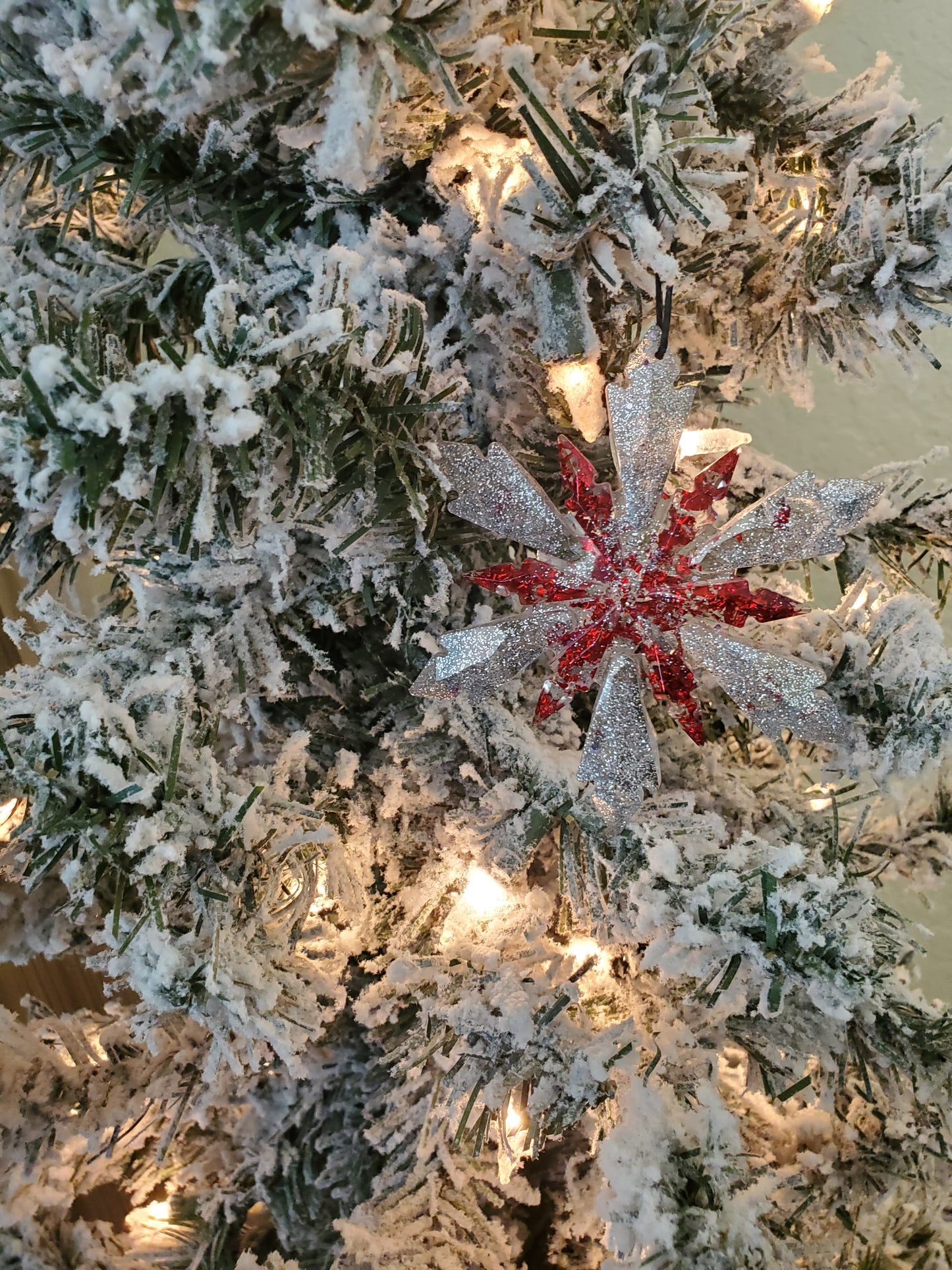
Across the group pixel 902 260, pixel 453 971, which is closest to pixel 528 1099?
pixel 453 971

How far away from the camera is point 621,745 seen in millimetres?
454

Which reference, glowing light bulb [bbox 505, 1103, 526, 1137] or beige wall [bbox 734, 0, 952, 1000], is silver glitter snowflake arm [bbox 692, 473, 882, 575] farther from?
glowing light bulb [bbox 505, 1103, 526, 1137]

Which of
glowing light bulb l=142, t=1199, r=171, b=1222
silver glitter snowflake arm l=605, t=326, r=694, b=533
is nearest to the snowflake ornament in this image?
silver glitter snowflake arm l=605, t=326, r=694, b=533

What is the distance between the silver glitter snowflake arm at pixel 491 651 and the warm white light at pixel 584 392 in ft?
0.35

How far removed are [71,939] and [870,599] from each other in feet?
1.64

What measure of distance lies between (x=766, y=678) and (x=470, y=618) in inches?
7.5

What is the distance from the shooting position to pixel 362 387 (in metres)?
0.39

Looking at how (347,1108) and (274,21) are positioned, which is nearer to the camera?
(274,21)

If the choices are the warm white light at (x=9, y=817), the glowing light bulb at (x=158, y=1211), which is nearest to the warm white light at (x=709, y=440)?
the warm white light at (x=9, y=817)

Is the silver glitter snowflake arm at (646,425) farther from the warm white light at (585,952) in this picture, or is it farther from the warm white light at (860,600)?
the warm white light at (585,952)

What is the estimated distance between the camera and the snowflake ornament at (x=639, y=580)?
16.9 inches

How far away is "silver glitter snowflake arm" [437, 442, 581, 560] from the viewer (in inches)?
17.3

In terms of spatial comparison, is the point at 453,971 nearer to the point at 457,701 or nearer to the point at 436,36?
the point at 457,701

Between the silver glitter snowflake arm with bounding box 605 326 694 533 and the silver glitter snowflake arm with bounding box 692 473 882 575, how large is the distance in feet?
0.13
